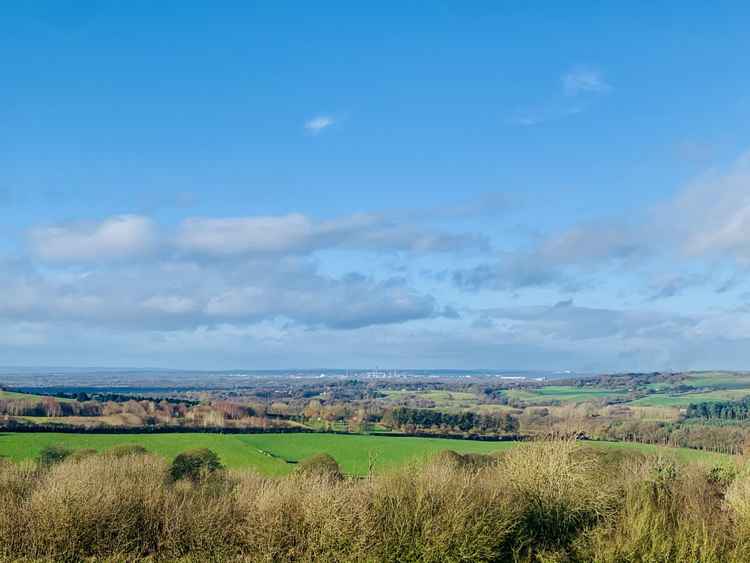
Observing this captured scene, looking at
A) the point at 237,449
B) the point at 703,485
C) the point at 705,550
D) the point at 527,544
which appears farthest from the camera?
the point at 237,449

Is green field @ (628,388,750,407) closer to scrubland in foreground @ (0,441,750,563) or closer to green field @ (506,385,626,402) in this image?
green field @ (506,385,626,402)

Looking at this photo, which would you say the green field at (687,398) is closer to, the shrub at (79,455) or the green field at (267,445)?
the green field at (267,445)

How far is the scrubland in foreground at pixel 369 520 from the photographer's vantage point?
80.3 feet

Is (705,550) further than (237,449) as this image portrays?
No

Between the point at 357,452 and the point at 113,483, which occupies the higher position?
the point at 113,483

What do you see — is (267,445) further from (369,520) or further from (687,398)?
(687,398)

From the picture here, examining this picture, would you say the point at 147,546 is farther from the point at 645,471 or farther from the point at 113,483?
the point at 645,471

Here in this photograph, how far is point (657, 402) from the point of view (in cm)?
14362

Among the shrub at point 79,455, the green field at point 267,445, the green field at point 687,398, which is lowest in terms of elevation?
the green field at point 267,445

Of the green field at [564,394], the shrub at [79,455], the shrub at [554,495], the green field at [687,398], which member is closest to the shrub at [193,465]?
the shrub at [79,455]

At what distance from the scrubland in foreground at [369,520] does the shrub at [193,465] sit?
52.1 feet

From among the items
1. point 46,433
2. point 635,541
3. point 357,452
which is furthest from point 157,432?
point 635,541

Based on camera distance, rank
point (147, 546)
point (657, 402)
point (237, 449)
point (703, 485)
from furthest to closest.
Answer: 1. point (657, 402)
2. point (237, 449)
3. point (703, 485)
4. point (147, 546)

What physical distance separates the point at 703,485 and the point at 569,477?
8.49 metres
